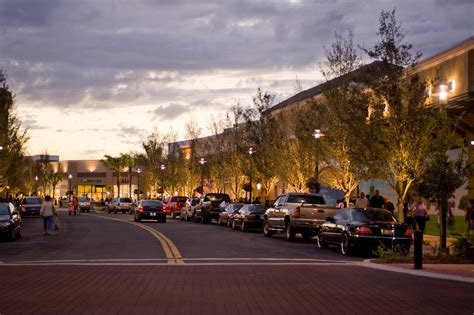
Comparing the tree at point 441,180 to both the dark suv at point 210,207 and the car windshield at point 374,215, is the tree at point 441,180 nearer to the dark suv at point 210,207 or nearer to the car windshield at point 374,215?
the car windshield at point 374,215

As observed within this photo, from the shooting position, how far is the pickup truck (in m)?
30.9

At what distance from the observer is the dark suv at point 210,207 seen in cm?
5003

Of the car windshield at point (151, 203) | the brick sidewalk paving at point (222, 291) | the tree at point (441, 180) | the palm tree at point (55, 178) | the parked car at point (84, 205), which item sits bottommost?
the parked car at point (84, 205)

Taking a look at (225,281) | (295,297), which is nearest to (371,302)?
(295,297)

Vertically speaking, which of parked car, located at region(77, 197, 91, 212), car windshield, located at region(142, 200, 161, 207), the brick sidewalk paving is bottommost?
parked car, located at region(77, 197, 91, 212)

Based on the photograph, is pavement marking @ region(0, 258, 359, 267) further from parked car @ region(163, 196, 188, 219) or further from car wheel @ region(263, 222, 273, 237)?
parked car @ region(163, 196, 188, 219)

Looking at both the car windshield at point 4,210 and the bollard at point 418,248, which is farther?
the car windshield at point 4,210

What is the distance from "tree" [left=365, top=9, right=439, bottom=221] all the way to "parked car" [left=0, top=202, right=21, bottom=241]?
14.9 metres

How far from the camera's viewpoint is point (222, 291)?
13.8m

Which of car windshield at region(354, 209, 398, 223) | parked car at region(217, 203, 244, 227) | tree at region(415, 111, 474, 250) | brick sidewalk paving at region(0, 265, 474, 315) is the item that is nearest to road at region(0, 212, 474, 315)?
brick sidewalk paving at region(0, 265, 474, 315)

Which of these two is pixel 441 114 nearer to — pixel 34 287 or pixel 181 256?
pixel 181 256

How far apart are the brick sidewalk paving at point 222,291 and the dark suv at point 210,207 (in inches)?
1224

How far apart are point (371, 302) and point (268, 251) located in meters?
12.2

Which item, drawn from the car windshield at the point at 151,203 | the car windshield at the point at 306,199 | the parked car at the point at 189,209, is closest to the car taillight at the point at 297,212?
the car windshield at the point at 306,199
